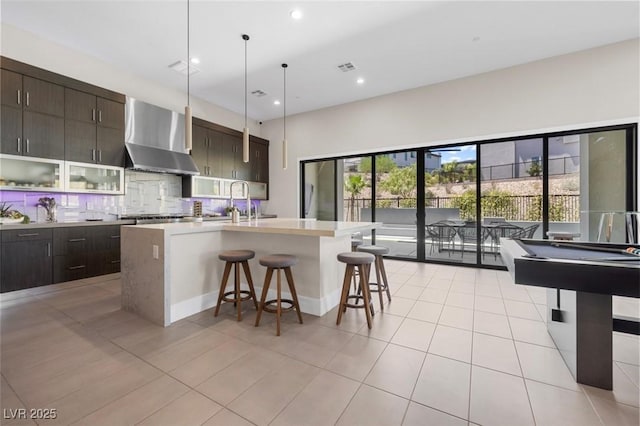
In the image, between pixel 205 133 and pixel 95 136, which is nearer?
pixel 95 136

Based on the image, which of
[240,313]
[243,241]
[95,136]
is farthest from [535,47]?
[95,136]

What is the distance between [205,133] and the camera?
19.1ft

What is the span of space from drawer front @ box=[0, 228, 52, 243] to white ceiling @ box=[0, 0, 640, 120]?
2.66 meters

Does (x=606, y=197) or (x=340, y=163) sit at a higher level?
(x=340, y=163)

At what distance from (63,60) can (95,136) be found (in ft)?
3.78

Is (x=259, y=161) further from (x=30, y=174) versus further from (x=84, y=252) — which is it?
(x=30, y=174)

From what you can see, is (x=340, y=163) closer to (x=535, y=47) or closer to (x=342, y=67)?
(x=342, y=67)

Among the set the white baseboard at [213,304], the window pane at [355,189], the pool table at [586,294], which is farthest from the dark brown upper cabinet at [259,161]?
the pool table at [586,294]

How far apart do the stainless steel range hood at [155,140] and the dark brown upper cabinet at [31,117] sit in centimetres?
87

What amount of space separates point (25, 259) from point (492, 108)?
717 cm

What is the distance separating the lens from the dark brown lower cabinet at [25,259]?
3.25 m

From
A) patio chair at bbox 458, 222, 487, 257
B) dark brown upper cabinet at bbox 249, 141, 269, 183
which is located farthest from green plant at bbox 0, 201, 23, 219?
patio chair at bbox 458, 222, 487, 257

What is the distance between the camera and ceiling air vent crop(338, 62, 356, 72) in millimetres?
4508

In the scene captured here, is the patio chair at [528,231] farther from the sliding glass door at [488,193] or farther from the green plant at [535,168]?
the green plant at [535,168]
